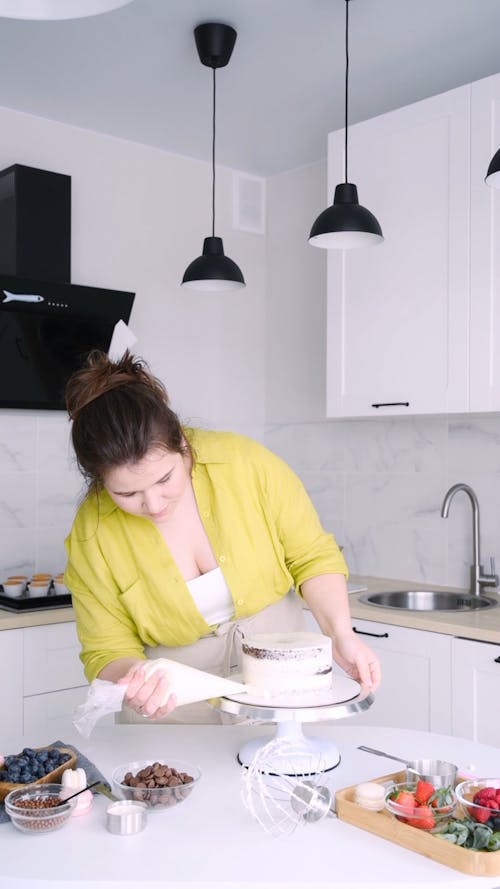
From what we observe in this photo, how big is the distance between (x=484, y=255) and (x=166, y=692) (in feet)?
5.94

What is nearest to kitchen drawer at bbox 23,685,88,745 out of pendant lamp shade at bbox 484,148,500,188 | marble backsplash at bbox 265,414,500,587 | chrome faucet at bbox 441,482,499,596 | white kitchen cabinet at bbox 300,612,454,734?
white kitchen cabinet at bbox 300,612,454,734

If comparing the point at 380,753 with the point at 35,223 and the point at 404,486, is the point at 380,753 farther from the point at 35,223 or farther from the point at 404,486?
the point at 35,223

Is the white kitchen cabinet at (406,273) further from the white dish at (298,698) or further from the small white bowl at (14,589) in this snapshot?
the white dish at (298,698)

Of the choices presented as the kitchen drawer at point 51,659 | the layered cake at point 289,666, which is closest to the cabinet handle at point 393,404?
the kitchen drawer at point 51,659

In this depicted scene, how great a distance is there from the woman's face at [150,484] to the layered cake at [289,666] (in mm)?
327

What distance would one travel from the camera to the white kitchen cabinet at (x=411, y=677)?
2.64 metres

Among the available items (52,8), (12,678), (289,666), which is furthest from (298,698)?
(12,678)

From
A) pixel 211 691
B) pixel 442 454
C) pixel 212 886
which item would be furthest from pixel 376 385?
pixel 212 886

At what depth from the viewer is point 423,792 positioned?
1.33 metres

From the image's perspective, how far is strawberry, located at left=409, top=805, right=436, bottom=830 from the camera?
1.28 m

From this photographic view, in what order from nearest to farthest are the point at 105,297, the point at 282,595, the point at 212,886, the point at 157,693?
the point at 212,886 < the point at 157,693 < the point at 282,595 < the point at 105,297

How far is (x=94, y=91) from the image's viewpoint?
120 inches

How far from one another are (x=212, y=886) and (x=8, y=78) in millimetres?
2632

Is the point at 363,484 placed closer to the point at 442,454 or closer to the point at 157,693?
the point at 442,454
